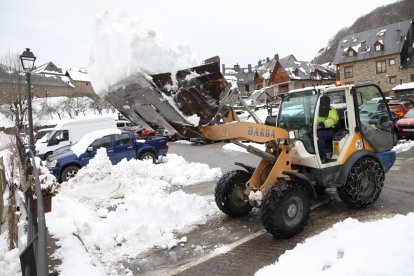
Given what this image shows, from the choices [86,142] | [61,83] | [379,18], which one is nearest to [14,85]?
[86,142]

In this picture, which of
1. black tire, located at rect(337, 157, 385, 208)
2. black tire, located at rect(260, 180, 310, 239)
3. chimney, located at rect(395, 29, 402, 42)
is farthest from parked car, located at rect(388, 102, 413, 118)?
chimney, located at rect(395, 29, 402, 42)

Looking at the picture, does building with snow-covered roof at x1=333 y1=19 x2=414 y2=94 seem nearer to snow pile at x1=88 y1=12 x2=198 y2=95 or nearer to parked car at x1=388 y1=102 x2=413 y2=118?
parked car at x1=388 y1=102 x2=413 y2=118

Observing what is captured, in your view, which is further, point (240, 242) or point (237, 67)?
point (237, 67)

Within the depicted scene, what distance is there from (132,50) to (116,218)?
335cm

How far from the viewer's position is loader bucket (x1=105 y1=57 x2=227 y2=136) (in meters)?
3.90

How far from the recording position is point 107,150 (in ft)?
41.0

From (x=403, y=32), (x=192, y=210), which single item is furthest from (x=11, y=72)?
(x=403, y=32)

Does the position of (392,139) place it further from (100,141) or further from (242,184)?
(100,141)

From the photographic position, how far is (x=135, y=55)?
376 centimetres

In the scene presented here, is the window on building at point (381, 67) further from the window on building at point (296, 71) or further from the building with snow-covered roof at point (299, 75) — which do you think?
the window on building at point (296, 71)

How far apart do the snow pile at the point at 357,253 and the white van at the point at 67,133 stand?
14645mm

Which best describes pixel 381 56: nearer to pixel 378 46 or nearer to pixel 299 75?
pixel 378 46

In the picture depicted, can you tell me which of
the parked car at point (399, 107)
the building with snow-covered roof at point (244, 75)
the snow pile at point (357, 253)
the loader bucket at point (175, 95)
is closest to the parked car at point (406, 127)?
the parked car at point (399, 107)

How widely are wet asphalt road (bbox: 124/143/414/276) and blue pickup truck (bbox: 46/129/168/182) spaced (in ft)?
23.2
